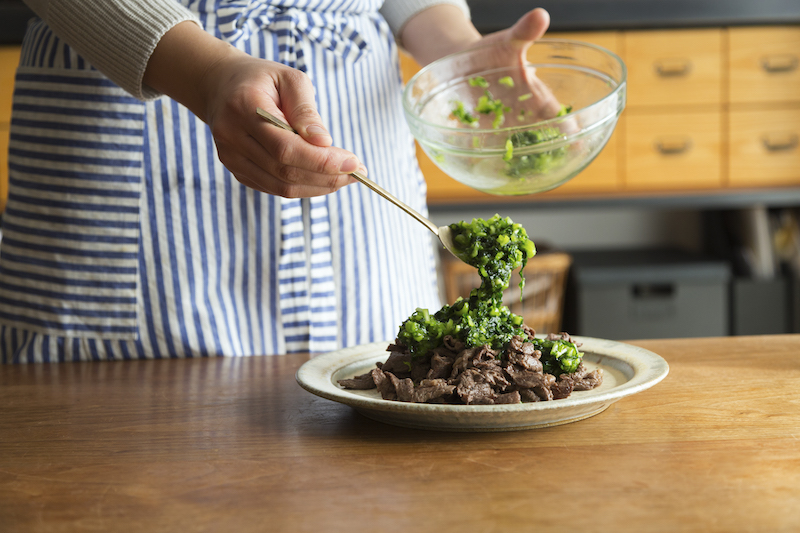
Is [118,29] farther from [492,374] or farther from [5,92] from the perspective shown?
[5,92]

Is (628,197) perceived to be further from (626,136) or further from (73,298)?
(73,298)

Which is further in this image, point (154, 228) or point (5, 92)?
point (5, 92)

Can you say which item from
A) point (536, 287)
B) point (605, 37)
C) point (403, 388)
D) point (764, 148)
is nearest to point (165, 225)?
point (403, 388)

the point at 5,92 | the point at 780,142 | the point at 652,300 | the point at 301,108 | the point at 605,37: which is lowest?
the point at 652,300

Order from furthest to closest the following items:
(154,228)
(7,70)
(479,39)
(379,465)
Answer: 1. (7,70)
2. (479,39)
3. (154,228)
4. (379,465)

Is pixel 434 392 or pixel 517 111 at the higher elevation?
pixel 517 111

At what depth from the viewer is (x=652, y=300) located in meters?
2.60

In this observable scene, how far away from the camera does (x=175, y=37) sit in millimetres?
866

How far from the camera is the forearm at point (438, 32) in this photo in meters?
1.26

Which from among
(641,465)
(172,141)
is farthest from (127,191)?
(641,465)

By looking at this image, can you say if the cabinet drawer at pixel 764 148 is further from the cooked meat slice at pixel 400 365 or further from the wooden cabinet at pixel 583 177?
the cooked meat slice at pixel 400 365

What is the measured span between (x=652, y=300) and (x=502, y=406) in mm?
2120

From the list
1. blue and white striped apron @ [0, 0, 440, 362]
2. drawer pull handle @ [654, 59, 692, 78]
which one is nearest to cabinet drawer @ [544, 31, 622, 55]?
drawer pull handle @ [654, 59, 692, 78]

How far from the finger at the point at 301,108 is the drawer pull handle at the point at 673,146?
2.08 m
